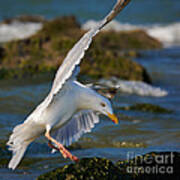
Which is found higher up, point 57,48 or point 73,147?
point 57,48

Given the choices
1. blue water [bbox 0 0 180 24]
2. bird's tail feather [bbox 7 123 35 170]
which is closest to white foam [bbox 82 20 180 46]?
blue water [bbox 0 0 180 24]

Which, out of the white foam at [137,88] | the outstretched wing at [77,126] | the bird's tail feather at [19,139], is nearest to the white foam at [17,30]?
the white foam at [137,88]

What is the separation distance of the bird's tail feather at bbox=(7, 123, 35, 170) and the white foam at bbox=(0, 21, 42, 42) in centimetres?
1565

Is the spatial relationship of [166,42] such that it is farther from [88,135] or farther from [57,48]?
[88,135]

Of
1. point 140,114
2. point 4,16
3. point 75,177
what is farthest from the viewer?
point 4,16

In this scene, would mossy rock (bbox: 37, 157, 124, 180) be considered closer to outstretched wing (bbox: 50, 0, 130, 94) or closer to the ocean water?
outstretched wing (bbox: 50, 0, 130, 94)

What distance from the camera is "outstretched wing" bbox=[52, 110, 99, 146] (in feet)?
13.8

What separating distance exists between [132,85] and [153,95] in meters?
0.57

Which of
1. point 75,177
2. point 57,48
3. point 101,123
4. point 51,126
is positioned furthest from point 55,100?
point 57,48

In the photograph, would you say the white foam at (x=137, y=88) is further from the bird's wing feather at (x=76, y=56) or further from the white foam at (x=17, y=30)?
the white foam at (x=17, y=30)

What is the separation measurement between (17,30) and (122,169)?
19.9m

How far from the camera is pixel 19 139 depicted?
3875mm

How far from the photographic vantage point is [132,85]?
903cm

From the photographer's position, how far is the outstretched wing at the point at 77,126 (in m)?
4.20
